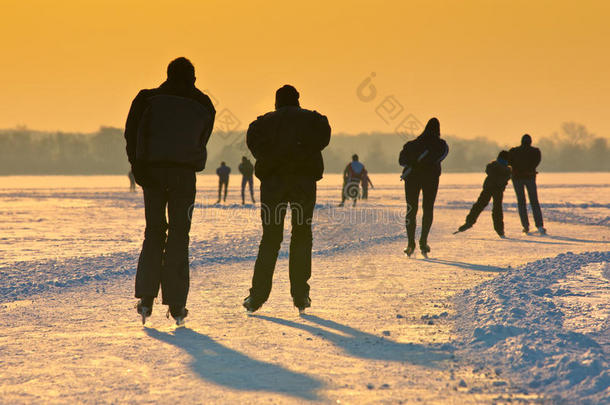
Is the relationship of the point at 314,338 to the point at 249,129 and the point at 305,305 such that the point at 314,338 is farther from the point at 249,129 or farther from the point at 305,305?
the point at 249,129

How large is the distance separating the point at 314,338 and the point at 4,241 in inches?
384

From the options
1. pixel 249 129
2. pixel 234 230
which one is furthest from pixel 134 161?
pixel 234 230

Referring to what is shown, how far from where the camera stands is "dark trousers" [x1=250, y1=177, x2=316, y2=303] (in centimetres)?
567

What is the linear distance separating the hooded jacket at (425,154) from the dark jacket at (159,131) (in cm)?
503

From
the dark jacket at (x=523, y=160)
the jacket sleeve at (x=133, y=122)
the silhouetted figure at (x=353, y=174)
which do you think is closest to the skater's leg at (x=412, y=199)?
the dark jacket at (x=523, y=160)

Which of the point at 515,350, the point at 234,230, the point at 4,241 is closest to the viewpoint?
the point at 515,350

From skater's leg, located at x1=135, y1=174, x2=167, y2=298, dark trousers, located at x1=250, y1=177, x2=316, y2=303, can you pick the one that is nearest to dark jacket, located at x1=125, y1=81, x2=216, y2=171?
skater's leg, located at x1=135, y1=174, x2=167, y2=298

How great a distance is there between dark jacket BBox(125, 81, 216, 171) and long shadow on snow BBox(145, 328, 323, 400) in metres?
1.33

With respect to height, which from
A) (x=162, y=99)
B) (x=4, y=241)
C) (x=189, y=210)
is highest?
(x=162, y=99)

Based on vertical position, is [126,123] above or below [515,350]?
above

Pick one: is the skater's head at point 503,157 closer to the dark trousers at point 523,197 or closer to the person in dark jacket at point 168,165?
the dark trousers at point 523,197

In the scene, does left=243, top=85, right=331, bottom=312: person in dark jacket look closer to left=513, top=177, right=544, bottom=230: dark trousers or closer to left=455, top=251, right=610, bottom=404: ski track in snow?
left=455, top=251, right=610, bottom=404: ski track in snow

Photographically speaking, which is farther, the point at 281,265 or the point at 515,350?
the point at 281,265

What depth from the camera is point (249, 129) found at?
226 inches
